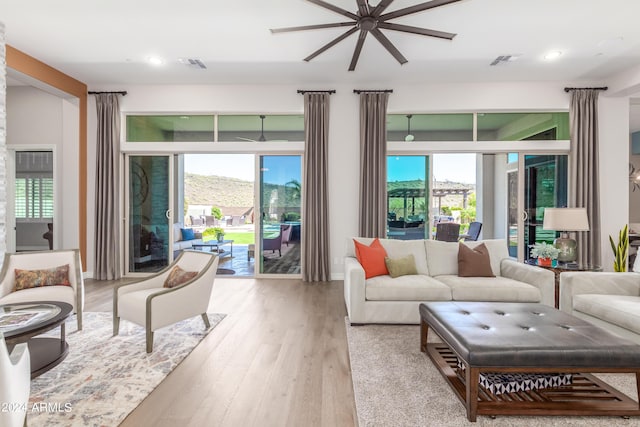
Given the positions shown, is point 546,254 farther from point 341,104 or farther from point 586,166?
point 341,104

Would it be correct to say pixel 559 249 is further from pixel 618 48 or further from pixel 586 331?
pixel 618 48

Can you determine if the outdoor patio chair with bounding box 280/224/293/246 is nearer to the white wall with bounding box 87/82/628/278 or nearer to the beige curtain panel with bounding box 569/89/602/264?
the white wall with bounding box 87/82/628/278

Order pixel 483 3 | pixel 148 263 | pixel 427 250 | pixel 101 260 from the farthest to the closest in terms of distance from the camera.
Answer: pixel 148 263 < pixel 101 260 < pixel 427 250 < pixel 483 3

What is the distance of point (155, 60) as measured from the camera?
4840 millimetres

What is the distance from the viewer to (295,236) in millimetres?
6016

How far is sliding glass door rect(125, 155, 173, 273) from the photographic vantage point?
5984mm

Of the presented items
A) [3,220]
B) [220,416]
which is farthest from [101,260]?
[220,416]

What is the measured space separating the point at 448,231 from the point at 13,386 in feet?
22.6

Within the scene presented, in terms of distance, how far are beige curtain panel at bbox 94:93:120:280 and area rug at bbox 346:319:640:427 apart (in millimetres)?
4533

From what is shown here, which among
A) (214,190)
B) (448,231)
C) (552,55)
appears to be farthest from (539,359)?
(214,190)

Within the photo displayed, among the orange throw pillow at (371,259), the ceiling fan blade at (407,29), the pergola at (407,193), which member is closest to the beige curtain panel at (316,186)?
the pergola at (407,193)

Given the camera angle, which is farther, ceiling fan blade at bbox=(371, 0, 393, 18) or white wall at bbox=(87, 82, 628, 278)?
white wall at bbox=(87, 82, 628, 278)

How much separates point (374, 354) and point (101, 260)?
4.95 meters

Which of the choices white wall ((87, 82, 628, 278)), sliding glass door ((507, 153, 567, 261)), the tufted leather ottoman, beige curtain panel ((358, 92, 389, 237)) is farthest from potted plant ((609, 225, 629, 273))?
the tufted leather ottoman
